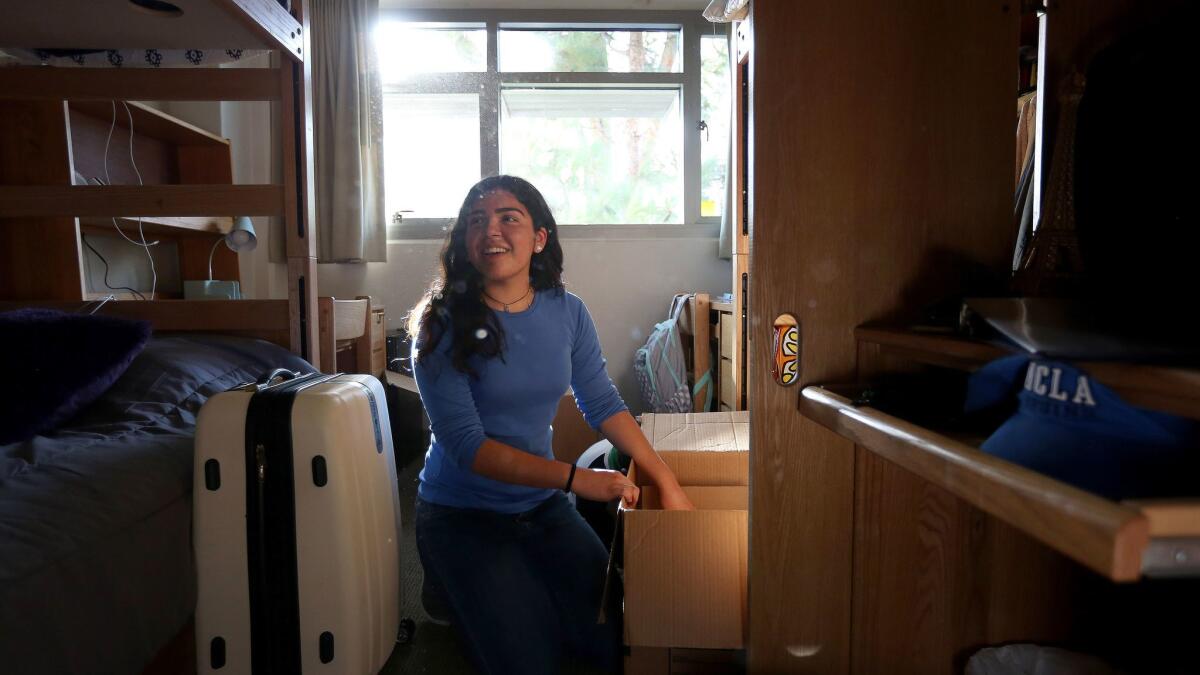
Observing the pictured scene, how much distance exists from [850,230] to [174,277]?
2758mm

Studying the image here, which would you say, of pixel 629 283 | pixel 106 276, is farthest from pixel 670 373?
pixel 106 276

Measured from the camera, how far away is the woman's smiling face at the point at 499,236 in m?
1.33

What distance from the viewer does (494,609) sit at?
3.70 ft

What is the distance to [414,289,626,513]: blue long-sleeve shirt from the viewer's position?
1224mm

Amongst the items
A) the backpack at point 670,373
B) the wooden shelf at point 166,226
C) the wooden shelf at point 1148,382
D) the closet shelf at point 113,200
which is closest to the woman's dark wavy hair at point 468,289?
the closet shelf at point 113,200

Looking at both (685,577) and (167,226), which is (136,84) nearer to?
(167,226)

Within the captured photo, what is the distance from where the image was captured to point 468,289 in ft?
4.44

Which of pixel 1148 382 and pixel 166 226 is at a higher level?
pixel 166 226

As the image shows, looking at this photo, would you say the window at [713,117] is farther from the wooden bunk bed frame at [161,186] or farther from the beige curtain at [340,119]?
the wooden bunk bed frame at [161,186]

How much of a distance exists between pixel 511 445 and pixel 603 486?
0.26 metres

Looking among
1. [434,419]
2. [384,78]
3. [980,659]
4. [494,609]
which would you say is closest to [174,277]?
[384,78]

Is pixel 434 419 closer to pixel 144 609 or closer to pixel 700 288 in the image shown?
pixel 144 609

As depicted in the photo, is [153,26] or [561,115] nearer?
[153,26]

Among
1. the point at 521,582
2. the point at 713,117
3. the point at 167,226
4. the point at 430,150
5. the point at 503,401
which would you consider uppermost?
the point at 713,117
